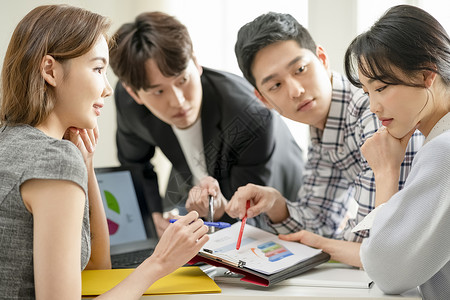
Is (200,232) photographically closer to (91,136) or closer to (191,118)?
(91,136)

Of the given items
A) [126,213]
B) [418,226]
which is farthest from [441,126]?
[126,213]

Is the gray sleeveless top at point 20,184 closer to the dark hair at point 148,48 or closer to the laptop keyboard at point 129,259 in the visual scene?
the laptop keyboard at point 129,259

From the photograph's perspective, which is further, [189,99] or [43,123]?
[189,99]

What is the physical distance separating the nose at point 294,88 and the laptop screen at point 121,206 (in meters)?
0.63

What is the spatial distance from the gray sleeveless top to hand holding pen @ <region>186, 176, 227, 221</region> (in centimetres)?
54

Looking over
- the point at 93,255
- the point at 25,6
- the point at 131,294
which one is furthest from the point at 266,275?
the point at 25,6

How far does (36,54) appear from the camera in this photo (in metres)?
0.95

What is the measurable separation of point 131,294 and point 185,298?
11 cm

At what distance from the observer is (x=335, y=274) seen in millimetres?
1188

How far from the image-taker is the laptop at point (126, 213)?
159cm

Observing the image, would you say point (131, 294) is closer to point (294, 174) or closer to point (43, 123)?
point (43, 123)

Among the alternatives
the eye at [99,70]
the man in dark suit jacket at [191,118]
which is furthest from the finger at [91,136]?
the man in dark suit jacket at [191,118]

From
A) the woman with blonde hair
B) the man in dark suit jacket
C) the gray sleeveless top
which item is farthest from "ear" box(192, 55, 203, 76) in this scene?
the gray sleeveless top

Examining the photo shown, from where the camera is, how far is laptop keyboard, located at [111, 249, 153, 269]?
1374 mm
